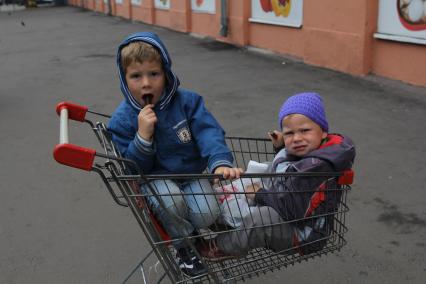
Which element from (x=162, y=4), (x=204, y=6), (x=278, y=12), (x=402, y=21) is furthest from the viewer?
(x=162, y=4)

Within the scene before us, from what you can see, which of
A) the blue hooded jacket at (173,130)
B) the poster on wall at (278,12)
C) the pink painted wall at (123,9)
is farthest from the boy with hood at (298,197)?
the pink painted wall at (123,9)

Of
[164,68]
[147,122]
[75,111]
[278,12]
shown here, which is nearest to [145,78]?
[164,68]

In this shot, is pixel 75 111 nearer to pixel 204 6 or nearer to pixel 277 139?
pixel 277 139

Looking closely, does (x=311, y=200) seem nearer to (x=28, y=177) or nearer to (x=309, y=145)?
(x=309, y=145)

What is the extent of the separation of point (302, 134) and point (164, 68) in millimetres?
731

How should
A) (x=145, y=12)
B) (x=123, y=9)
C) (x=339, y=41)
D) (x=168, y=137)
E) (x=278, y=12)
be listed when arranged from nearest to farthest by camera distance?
(x=168, y=137) < (x=339, y=41) < (x=278, y=12) < (x=145, y=12) < (x=123, y=9)

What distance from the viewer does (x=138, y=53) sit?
8.52ft

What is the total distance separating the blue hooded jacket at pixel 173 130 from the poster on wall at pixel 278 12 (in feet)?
24.8

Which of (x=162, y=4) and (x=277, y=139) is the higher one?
(x=277, y=139)

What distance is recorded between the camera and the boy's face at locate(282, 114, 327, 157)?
256 cm

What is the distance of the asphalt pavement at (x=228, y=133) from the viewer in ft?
11.8

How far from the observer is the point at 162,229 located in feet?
8.27

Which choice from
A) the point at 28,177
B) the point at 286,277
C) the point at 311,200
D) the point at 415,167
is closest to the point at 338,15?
the point at 415,167

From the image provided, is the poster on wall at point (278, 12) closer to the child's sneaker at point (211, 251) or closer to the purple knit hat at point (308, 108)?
Answer: the purple knit hat at point (308, 108)
